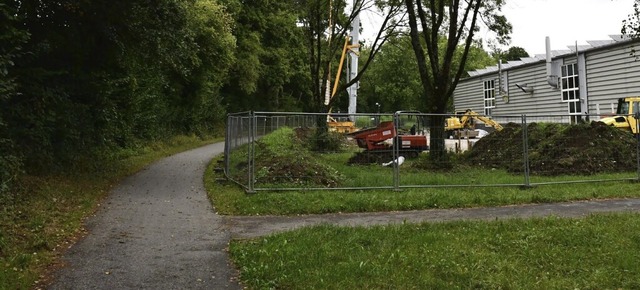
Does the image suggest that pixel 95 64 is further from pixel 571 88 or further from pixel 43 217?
pixel 571 88

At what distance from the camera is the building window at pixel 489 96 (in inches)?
1539

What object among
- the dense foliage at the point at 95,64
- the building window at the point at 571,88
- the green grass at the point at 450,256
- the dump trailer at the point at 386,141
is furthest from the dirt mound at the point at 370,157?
the building window at the point at 571,88

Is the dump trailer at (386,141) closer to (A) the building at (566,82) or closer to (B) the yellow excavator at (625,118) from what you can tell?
(A) the building at (566,82)

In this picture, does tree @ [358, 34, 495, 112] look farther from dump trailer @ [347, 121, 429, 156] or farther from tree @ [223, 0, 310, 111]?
dump trailer @ [347, 121, 429, 156]

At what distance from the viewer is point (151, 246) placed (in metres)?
6.85

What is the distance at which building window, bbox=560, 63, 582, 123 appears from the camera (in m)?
29.8

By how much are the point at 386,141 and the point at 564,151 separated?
16.4 feet

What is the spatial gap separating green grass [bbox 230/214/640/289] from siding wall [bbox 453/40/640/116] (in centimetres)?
1666

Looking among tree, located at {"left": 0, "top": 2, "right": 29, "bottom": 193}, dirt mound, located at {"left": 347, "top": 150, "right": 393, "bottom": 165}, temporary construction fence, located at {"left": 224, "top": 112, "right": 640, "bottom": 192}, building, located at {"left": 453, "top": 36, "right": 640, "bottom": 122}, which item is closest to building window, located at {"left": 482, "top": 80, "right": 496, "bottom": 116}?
building, located at {"left": 453, "top": 36, "right": 640, "bottom": 122}

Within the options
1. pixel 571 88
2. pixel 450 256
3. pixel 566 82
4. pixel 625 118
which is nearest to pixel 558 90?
pixel 566 82

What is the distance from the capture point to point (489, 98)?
3997 cm

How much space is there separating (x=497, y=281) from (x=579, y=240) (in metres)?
2.31

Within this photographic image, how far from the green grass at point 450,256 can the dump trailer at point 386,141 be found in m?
5.92

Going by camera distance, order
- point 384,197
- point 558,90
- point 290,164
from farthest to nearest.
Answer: point 558,90 → point 290,164 → point 384,197
